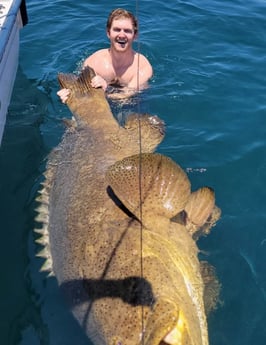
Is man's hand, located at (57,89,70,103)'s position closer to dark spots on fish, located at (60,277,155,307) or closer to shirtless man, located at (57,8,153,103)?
shirtless man, located at (57,8,153,103)

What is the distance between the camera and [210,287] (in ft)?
12.8

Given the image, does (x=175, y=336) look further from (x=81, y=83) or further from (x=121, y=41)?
(x=121, y=41)

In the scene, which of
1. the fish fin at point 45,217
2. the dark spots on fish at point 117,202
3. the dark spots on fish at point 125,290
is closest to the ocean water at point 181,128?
the fish fin at point 45,217

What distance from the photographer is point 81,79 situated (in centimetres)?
565

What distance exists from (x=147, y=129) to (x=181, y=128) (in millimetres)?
772

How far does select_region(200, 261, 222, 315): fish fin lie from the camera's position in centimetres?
379

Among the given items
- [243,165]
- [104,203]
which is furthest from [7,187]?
[243,165]

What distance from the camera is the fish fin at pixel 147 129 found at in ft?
17.4

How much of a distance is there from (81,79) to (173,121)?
139 centimetres

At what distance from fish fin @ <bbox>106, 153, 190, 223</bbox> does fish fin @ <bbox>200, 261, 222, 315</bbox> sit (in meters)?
0.63

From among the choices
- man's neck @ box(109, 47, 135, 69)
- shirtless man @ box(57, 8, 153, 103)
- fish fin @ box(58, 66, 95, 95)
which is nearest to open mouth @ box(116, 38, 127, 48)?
shirtless man @ box(57, 8, 153, 103)

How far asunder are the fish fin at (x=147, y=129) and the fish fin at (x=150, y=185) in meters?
1.31

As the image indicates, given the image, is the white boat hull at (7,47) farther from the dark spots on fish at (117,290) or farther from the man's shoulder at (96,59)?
the dark spots on fish at (117,290)

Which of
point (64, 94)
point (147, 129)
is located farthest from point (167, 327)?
point (64, 94)
